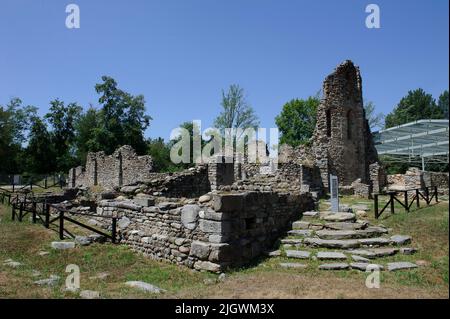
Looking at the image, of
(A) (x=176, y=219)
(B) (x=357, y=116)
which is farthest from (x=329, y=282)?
(B) (x=357, y=116)

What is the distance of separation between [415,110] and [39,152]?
5746cm

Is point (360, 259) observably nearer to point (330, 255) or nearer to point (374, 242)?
point (330, 255)

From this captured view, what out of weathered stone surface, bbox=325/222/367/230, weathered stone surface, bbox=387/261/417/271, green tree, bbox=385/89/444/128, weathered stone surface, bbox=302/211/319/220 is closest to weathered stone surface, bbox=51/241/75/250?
weathered stone surface, bbox=302/211/319/220

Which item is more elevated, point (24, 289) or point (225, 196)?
point (225, 196)

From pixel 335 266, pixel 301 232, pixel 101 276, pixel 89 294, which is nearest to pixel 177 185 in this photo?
pixel 301 232

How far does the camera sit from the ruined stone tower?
904 inches

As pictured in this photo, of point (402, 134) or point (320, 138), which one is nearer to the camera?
point (320, 138)

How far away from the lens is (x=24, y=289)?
23.3 ft

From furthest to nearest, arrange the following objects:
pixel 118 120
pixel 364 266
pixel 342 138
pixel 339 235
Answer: pixel 118 120 → pixel 342 138 → pixel 339 235 → pixel 364 266

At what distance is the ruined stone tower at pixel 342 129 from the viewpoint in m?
23.0

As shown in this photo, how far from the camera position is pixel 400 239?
9.91 meters

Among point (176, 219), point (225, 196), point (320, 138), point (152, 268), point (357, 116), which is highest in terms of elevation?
point (357, 116)
